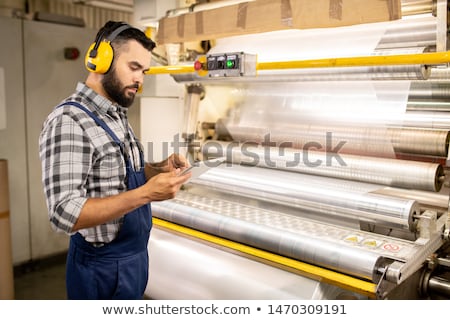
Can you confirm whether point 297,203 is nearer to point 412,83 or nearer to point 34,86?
point 412,83

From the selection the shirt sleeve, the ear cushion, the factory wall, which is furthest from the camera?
the factory wall

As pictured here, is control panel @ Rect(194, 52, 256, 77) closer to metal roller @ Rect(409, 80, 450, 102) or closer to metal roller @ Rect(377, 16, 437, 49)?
metal roller @ Rect(377, 16, 437, 49)

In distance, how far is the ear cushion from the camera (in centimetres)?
122

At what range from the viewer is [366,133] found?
66.1 inches

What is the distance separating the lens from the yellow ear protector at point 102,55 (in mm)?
1217

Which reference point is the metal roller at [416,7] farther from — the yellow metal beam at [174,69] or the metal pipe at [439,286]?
the metal pipe at [439,286]

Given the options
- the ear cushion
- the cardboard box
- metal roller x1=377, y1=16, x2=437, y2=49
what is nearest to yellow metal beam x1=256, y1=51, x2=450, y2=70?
the cardboard box

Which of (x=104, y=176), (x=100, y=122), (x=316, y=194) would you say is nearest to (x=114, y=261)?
(x=104, y=176)

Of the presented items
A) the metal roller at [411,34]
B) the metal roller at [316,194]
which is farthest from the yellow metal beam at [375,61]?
the metal roller at [316,194]

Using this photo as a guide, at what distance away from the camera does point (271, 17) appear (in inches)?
63.6

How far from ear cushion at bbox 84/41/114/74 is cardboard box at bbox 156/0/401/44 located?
2.14 ft

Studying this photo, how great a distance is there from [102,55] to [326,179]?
1.00 m

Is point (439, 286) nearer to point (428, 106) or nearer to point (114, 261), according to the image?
point (428, 106)

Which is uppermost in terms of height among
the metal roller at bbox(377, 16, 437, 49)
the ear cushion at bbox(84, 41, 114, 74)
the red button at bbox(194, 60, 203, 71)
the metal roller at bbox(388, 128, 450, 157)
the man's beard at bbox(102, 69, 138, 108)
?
the metal roller at bbox(377, 16, 437, 49)
